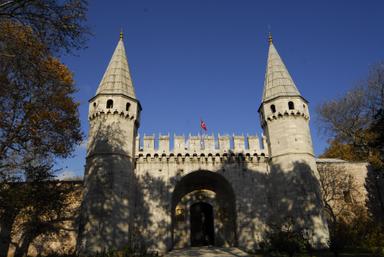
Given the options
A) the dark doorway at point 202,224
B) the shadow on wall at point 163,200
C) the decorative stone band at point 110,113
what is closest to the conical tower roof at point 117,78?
the decorative stone band at point 110,113

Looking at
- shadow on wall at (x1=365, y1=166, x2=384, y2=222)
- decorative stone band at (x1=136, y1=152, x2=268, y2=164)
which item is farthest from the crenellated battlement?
shadow on wall at (x1=365, y1=166, x2=384, y2=222)

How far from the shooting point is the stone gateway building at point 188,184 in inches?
763

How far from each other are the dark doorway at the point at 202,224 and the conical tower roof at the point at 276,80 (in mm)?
9911

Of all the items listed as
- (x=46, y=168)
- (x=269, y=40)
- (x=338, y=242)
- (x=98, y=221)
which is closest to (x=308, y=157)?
(x=338, y=242)

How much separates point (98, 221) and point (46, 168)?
436 cm

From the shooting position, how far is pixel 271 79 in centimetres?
2502

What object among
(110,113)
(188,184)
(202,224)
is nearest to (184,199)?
(188,184)

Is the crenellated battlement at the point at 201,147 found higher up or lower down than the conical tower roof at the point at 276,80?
lower down

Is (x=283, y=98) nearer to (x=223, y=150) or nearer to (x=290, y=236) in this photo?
(x=223, y=150)

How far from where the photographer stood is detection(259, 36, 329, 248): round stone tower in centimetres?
1941

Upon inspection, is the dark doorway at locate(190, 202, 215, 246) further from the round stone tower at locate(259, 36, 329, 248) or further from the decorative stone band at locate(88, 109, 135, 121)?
the decorative stone band at locate(88, 109, 135, 121)

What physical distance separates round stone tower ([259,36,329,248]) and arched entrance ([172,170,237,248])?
3481mm

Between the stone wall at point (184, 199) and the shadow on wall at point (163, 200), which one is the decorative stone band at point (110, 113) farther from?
the stone wall at point (184, 199)

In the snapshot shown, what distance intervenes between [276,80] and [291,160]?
695 cm
